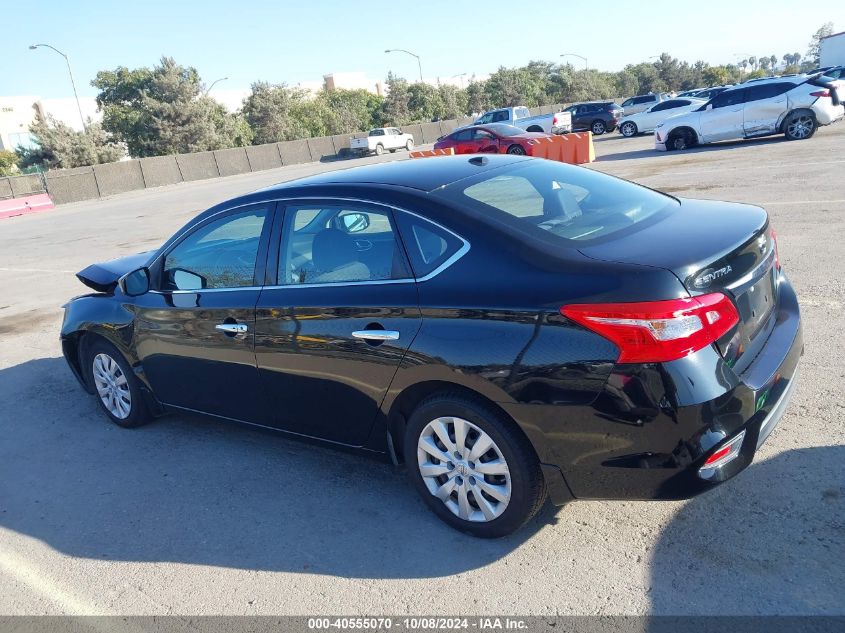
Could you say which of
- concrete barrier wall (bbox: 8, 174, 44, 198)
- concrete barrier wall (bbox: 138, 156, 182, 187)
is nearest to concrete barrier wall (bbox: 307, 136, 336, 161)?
concrete barrier wall (bbox: 138, 156, 182, 187)

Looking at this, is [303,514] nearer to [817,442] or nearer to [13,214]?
[817,442]

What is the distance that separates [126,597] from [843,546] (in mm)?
3175

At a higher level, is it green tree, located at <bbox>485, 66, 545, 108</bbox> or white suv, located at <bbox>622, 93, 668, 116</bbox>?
green tree, located at <bbox>485, 66, 545, 108</bbox>

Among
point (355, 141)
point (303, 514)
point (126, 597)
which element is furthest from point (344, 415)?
point (355, 141)

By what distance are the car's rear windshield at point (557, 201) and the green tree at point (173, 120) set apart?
2172 inches

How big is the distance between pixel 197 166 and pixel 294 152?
8203 millimetres

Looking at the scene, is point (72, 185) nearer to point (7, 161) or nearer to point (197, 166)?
point (197, 166)

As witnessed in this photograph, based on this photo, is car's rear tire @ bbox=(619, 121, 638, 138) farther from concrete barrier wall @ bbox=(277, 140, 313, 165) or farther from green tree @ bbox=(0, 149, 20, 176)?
green tree @ bbox=(0, 149, 20, 176)

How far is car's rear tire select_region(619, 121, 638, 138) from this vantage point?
3075 cm

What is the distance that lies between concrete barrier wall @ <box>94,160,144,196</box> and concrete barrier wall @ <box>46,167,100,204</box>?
45cm

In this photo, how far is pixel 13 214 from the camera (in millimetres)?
32625

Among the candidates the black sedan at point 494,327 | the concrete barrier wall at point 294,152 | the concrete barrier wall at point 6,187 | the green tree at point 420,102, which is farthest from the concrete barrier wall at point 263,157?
the black sedan at point 494,327

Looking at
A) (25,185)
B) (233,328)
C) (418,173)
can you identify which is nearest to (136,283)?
(233,328)

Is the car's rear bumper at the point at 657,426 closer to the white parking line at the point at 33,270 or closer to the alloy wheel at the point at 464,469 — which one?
the alloy wheel at the point at 464,469
